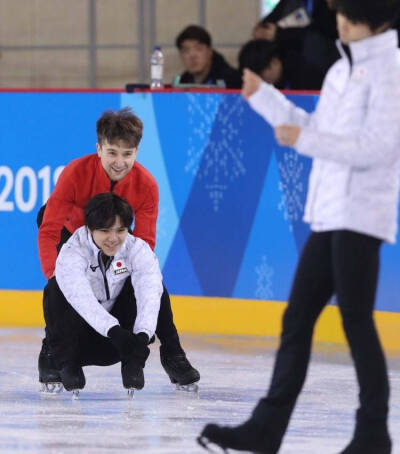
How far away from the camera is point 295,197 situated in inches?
200

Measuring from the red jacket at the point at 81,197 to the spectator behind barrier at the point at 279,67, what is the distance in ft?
6.02

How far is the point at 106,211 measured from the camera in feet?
12.0

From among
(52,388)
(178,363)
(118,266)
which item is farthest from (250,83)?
(52,388)

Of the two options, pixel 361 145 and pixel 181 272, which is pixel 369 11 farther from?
pixel 181 272

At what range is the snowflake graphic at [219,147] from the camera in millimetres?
5180

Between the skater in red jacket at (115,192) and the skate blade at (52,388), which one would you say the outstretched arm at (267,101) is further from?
the skate blade at (52,388)

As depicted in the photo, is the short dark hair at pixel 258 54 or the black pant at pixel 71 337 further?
the short dark hair at pixel 258 54

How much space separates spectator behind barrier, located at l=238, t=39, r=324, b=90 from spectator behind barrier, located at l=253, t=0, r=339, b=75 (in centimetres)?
4

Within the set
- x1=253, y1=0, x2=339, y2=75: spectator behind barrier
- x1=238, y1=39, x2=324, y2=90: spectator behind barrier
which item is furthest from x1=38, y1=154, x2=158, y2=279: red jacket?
x1=253, y1=0, x2=339, y2=75: spectator behind barrier

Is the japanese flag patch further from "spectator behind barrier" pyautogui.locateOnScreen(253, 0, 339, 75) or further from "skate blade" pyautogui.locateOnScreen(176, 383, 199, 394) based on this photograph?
"spectator behind barrier" pyautogui.locateOnScreen(253, 0, 339, 75)

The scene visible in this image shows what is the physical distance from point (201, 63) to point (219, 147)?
0.95m

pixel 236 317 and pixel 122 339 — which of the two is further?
pixel 236 317

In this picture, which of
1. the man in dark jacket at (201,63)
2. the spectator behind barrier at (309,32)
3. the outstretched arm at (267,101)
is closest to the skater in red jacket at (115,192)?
the outstretched arm at (267,101)

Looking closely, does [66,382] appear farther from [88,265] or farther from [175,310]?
[175,310]
